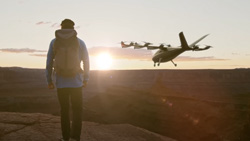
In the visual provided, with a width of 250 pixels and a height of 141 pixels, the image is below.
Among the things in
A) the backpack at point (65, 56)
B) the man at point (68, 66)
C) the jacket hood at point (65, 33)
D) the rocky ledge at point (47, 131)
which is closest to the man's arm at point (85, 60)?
the man at point (68, 66)

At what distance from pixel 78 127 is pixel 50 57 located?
58.8 inches

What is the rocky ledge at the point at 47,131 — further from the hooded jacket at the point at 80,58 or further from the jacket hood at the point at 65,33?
the jacket hood at the point at 65,33

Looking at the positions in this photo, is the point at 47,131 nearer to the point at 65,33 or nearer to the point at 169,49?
the point at 65,33

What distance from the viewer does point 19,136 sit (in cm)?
605

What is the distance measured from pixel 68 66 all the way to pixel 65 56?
195 mm

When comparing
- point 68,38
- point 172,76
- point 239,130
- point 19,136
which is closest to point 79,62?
point 68,38

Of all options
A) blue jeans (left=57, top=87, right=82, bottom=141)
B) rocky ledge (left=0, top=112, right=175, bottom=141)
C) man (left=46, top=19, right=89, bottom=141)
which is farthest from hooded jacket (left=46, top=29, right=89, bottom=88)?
rocky ledge (left=0, top=112, right=175, bottom=141)

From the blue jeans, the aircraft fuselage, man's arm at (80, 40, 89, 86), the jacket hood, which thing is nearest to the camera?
the jacket hood

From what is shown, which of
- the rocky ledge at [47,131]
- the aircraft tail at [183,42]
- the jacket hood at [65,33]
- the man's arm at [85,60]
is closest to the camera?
the jacket hood at [65,33]

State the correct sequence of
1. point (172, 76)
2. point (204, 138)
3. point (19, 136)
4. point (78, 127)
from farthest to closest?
point (172, 76) < point (204, 138) < point (19, 136) < point (78, 127)

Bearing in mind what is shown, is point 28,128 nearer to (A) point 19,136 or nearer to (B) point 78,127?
(A) point 19,136

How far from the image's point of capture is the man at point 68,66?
4.93 meters

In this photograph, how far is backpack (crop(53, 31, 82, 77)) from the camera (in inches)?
194

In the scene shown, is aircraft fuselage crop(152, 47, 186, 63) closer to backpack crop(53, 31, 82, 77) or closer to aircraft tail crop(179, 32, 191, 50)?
aircraft tail crop(179, 32, 191, 50)
